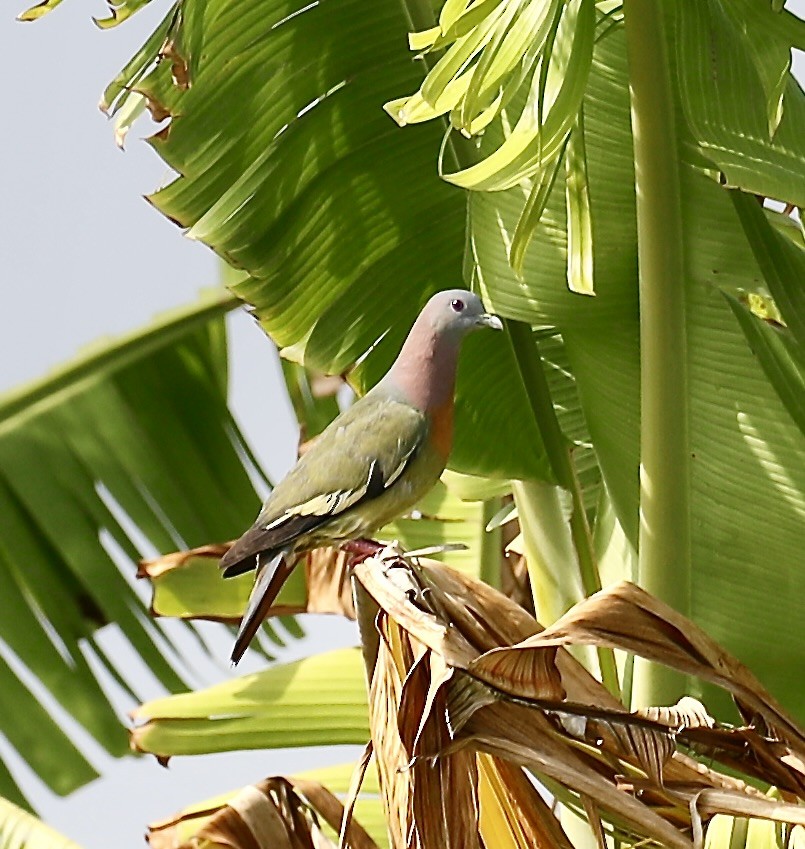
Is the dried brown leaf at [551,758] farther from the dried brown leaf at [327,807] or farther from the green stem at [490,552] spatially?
the green stem at [490,552]

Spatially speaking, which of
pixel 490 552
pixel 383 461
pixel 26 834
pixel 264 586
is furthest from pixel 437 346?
pixel 26 834

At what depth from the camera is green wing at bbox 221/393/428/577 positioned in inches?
80.4

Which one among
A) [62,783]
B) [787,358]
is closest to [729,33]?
[787,358]

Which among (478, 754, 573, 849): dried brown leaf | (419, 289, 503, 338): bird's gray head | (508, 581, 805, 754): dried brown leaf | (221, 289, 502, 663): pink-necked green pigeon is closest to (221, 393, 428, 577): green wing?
(221, 289, 502, 663): pink-necked green pigeon

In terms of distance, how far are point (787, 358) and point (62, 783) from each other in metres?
1.82

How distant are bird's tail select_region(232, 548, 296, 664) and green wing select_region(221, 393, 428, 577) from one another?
0.06 feet

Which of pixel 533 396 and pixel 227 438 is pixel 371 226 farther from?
pixel 227 438

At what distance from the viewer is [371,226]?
2.44 metres

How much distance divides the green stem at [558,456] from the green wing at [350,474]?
335 mm

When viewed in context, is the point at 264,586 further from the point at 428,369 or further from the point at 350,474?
the point at 428,369

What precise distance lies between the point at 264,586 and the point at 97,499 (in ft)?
3.93

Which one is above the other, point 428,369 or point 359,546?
point 428,369

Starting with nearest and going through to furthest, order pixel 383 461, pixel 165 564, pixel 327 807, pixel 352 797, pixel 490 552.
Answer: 1. pixel 352 797
2. pixel 327 807
3. pixel 383 461
4. pixel 165 564
5. pixel 490 552

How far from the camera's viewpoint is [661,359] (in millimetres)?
1969
